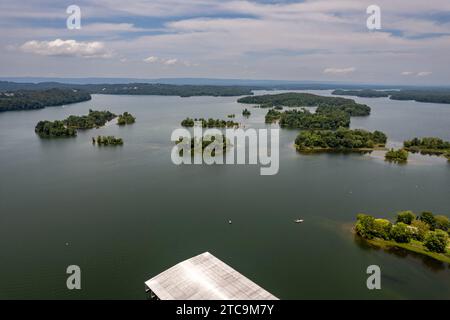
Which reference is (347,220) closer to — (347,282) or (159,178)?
(347,282)

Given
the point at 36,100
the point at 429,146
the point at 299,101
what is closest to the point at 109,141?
the point at 429,146

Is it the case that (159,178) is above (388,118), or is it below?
below

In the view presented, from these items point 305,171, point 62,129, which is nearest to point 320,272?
point 305,171

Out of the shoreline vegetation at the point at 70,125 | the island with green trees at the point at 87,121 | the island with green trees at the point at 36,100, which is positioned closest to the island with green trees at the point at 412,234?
the shoreline vegetation at the point at 70,125

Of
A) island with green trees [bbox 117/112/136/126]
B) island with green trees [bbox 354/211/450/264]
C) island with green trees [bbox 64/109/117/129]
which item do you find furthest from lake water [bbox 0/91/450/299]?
island with green trees [bbox 117/112/136/126]

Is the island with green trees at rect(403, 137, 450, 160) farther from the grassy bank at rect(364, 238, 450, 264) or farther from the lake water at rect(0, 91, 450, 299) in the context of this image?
the grassy bank at rect(364, 238, 450, 264)

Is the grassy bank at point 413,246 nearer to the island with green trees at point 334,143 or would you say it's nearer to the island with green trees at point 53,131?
the island with green trees at point 334,143
